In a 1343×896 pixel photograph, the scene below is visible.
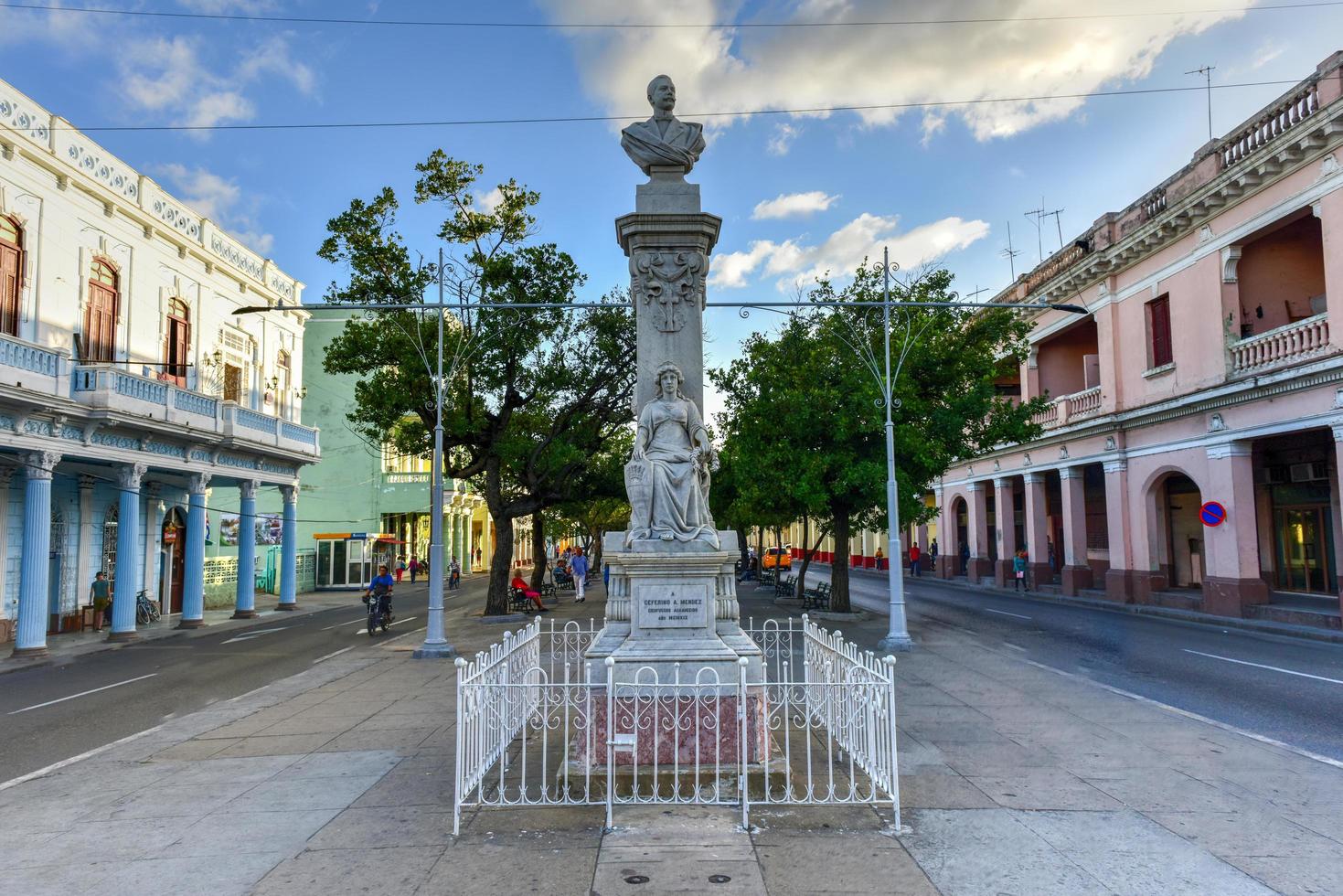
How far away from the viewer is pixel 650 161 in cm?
828

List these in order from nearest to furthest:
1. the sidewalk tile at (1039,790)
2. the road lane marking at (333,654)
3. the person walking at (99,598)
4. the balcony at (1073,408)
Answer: the sidewalk tile at (1039,790)
the road lane marking at (333,654)
the person walking at (99,598)
the balcony at (1073,408)

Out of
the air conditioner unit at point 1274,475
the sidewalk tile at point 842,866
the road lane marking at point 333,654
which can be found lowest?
the road lane marking at point 333,654

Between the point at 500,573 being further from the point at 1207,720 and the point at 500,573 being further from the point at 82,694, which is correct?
the point at 1207,720

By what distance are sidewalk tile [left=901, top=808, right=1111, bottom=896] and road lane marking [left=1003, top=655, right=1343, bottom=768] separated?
13.1ft

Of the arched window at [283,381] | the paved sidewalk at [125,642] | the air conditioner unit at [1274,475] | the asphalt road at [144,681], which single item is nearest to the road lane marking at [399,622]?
the asphalt road at [144,681]

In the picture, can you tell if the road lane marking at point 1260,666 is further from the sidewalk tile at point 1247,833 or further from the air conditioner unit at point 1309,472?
the air conditioner unit at point 1309,472

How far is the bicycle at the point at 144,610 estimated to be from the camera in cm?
2495

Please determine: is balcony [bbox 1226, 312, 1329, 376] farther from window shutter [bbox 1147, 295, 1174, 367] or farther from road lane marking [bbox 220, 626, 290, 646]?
road lane marking [bbox 220, 626, 290, 646]

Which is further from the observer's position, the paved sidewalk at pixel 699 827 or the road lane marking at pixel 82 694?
the road lane marking at pixel 82 694

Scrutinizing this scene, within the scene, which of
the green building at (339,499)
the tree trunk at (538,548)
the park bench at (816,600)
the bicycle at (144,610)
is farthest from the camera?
the green building at (339,499)

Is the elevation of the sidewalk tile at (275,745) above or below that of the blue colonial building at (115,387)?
below

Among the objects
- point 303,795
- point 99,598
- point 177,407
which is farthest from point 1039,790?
point 99,598

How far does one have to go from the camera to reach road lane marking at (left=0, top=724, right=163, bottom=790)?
7757 millimetres

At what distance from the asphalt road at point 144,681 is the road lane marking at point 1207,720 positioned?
1247cm
